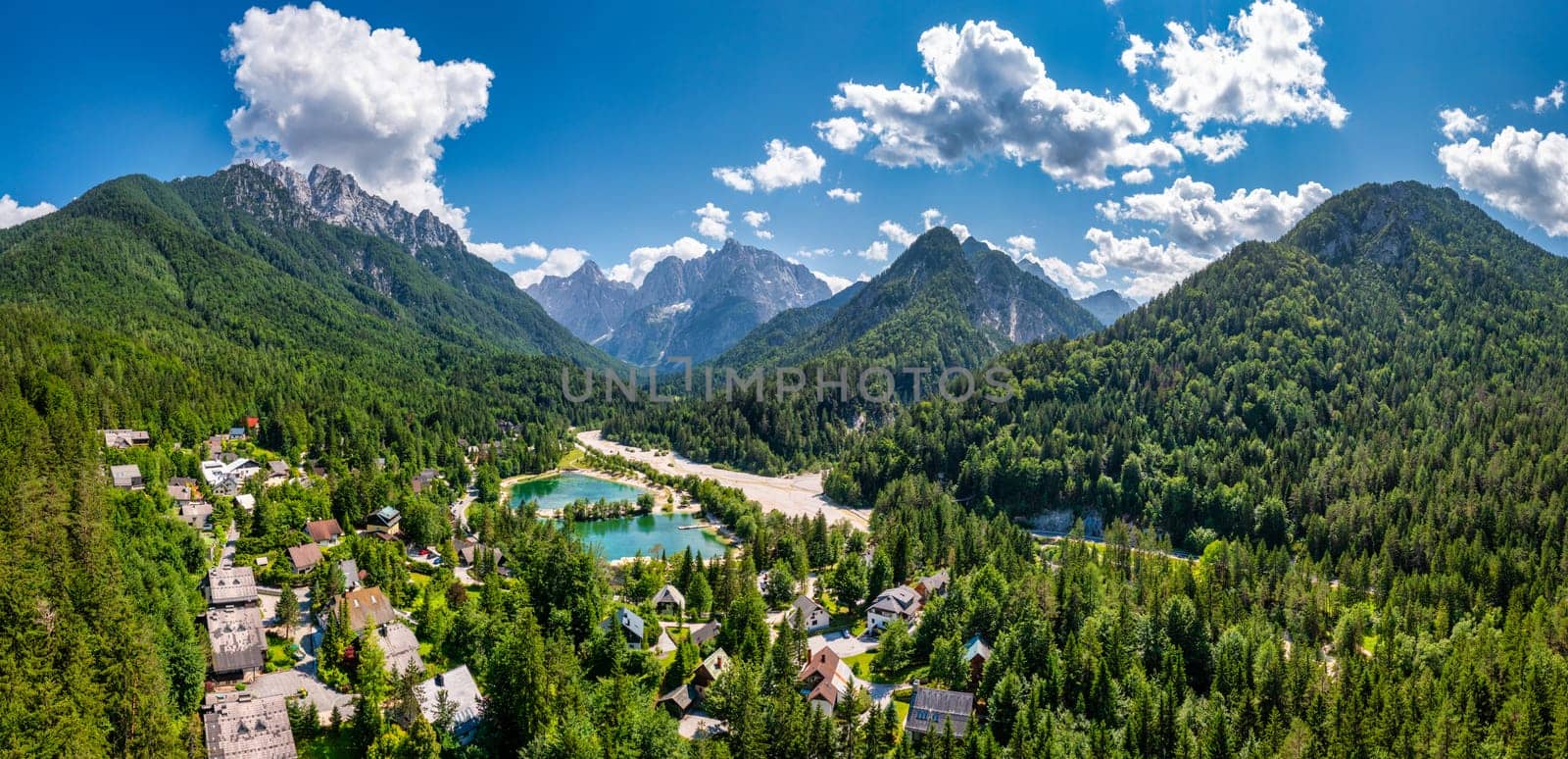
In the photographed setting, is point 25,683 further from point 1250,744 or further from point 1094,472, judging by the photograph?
point 1094,472

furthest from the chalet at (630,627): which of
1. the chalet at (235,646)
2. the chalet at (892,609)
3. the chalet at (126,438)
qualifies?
the chalet at (126,438)

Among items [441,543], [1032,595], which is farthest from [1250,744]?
[441,543]

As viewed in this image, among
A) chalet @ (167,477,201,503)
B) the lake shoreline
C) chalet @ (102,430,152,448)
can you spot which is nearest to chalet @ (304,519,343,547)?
chalet @ (167,477,201,503)

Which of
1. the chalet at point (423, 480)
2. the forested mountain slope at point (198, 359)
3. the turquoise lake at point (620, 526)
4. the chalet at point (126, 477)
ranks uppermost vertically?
the forested mountain slope at point (198, 359)

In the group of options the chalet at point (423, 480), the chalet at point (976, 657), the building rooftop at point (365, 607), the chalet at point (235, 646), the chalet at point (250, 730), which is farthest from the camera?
the chalet at point (423, 480)

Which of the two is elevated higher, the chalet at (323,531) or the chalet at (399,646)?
the chalet at (323,531)

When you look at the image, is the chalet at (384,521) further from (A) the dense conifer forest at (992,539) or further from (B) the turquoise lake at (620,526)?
(B) the turquoise lake at (620,526)

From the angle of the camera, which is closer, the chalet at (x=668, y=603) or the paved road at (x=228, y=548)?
the paved road at (x=228, y=548)

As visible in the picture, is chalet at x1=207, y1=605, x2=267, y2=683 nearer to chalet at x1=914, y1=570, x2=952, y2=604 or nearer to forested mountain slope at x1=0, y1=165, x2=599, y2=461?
chalet at x1=914, y1=570, x2=952, y2=604
